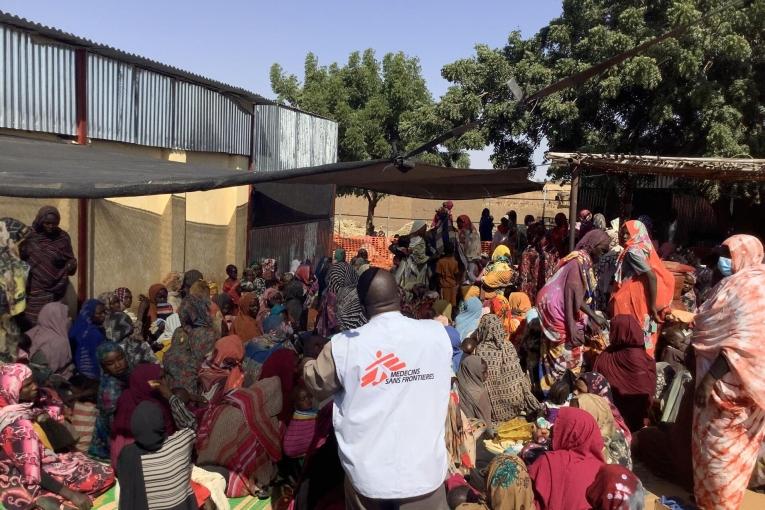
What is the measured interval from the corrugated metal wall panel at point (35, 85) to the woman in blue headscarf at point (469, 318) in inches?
197

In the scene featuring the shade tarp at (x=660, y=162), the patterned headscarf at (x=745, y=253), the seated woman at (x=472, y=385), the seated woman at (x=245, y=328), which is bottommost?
the seated woman at (x=472, y=385)

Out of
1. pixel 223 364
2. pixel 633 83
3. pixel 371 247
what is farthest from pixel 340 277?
pixel 371 247

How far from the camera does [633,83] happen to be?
13.0m

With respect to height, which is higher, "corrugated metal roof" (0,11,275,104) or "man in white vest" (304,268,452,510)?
"corrugated metal roof" (0,11,275,104)

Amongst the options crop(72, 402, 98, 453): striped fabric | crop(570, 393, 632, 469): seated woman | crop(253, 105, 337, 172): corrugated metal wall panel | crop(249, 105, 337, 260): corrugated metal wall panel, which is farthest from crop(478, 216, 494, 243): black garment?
Answer: crop(72, 402, 98, 453): striped fabric

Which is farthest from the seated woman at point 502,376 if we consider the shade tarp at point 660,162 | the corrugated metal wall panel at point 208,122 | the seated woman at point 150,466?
the corrugated metal wall panel at point 208,122

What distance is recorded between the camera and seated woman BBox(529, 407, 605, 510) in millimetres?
3285

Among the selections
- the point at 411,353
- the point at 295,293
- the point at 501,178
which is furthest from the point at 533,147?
the point at 411,353

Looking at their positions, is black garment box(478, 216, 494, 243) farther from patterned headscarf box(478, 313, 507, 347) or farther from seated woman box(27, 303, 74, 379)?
seated woman box(27, 303, 74, 379)

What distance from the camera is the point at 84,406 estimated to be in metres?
4.79

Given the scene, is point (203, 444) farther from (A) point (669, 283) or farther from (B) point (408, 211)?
(B) point (408, 211)

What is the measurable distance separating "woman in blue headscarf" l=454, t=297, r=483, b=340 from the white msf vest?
4.27 m

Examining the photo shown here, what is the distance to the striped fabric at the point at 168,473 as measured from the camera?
321 cm

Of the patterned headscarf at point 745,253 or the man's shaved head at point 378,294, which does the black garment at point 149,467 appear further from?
the patterned headscarf at point 745,253
